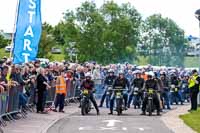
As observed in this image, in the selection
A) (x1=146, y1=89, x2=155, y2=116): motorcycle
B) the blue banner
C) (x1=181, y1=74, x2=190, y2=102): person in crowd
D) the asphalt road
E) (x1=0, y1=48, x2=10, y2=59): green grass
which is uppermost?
(x1=0, y1=48, x2=10, y2=59): green grass

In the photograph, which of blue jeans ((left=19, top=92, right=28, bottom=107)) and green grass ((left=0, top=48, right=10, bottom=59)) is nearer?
blue jeans ((left=19, top=92, right=28, bottom=107))

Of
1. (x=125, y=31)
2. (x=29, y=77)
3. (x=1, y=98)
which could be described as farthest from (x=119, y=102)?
(x=125, y=31)

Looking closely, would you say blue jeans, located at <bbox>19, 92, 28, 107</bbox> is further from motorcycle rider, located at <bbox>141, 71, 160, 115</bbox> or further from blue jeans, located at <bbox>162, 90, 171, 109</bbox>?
blue jeans, located at <bbox>162, 90, 171, 109</bbox>

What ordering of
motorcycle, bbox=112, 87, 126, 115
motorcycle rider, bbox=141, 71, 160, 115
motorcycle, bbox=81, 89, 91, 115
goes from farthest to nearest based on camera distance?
1. motorcycle rider, bbox=141, 71, 160, 115
2. motorcycle, bbox=112, 87, 126, 115
3. motorcycle, bbox=81, 89, 91, 115

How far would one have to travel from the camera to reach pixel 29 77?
25.2 m

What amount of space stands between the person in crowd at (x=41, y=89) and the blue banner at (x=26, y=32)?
465 cm

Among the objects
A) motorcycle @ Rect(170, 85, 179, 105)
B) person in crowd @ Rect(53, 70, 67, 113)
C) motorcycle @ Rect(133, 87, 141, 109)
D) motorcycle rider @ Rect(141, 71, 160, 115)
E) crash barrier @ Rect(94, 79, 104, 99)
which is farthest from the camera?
crash barrier @ Rect(94, 79, 104, 99)

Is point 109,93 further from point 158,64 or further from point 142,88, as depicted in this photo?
point 158,64

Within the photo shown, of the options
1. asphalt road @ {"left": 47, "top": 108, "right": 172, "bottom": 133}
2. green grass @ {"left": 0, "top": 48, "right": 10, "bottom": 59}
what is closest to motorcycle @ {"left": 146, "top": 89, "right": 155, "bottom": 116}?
asphalt road @ {"left": 47, "top": 108, "right": 172, "bottom": 133}

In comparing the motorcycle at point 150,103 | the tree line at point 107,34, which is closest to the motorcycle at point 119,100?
the motorcycle at point 150,103

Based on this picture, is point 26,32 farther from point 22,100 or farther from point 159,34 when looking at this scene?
point 159,34

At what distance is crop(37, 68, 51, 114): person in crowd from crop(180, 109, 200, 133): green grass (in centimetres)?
551

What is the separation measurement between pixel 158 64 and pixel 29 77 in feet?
98.3

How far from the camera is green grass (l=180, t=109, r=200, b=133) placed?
21.6 meters
